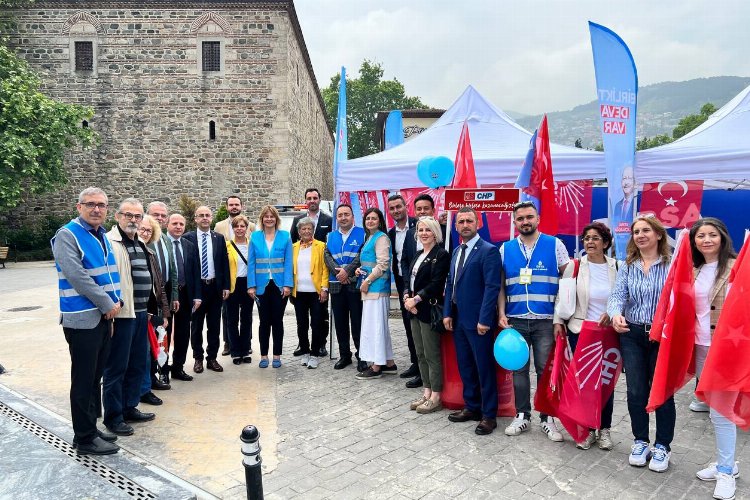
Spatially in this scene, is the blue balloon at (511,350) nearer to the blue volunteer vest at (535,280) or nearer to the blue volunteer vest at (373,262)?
the blue volunteer vest at (535,280)

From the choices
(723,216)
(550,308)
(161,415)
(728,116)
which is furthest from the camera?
(723,216)

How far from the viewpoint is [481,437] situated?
434cm

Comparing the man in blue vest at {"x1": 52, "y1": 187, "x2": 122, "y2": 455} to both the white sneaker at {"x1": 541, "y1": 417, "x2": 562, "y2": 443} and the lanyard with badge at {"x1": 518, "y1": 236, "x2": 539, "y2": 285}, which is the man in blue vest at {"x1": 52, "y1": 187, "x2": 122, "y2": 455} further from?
the white sneaker at {"x1": 541, "y1": 417, "x2": 562, "y2": 443}

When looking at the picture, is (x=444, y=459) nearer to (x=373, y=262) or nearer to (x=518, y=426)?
(x=518, y=426)

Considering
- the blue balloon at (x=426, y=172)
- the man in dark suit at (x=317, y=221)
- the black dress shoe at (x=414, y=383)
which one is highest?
the blue balloon at (x=426, y=172)

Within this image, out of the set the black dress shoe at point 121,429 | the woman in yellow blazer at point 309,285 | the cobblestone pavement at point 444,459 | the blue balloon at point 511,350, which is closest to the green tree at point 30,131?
the woman in yellow blazer at point 309,285

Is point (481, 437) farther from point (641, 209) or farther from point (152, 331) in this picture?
point (641, 209)

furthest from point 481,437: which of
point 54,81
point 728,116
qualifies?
point 54,81

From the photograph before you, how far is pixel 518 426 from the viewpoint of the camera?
4379mm

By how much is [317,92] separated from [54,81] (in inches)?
628

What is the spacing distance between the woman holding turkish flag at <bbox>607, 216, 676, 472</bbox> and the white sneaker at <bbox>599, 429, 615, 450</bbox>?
0.24 m

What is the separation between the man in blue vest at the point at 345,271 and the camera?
620 centimetres

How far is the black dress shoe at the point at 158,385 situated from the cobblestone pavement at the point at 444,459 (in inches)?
52.0

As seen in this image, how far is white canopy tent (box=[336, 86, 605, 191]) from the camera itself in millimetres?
6898
